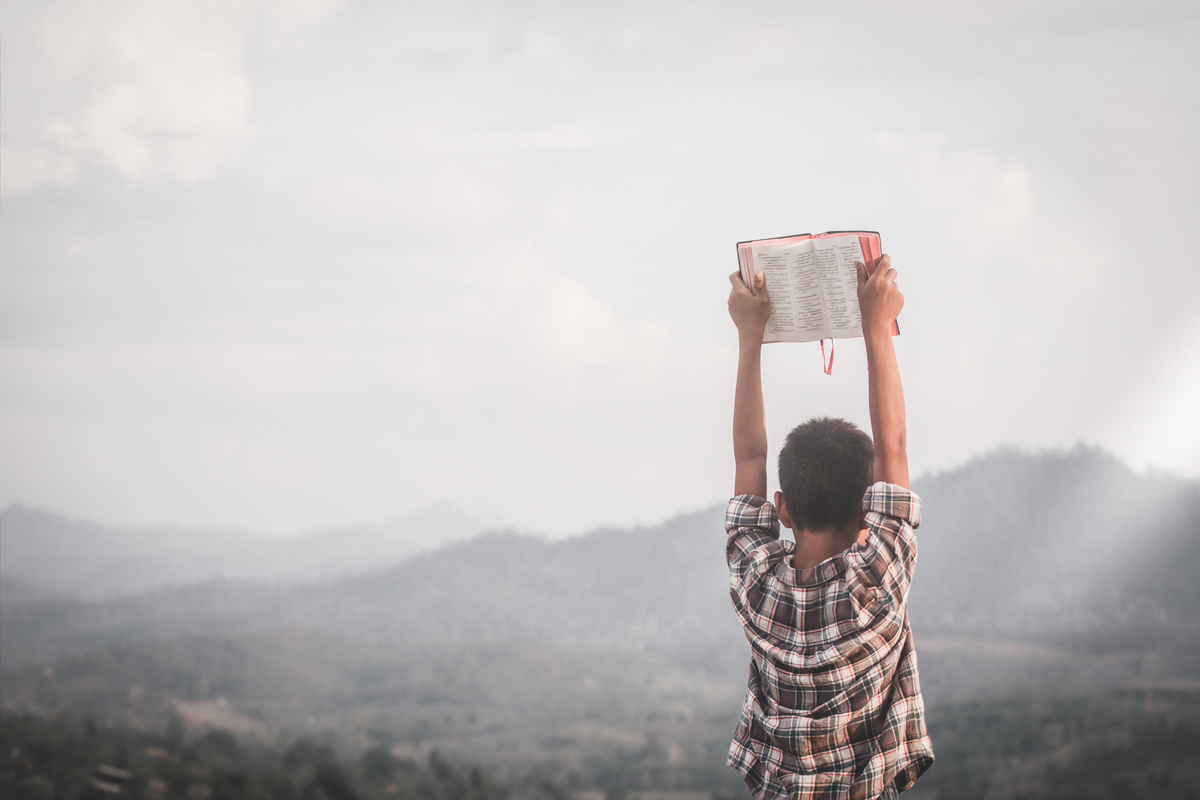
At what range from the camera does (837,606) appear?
94cm

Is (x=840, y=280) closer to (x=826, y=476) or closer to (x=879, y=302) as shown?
(x=879, y=302)

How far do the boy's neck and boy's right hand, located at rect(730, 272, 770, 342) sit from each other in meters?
0.26

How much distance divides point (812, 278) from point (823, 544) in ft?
1.05

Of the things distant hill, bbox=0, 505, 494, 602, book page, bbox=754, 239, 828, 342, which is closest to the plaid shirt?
book page, bbox=754, 239, 828, 342

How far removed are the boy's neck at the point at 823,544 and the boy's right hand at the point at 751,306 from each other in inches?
10.2

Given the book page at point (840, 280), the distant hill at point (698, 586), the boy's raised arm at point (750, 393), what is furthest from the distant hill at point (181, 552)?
the book page at point (840, 280)

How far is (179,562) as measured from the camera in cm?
304

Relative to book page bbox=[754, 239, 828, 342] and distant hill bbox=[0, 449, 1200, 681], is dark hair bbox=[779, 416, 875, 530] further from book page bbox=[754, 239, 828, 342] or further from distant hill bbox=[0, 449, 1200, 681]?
distant hill bbox=[0, 449, 1200, 681]

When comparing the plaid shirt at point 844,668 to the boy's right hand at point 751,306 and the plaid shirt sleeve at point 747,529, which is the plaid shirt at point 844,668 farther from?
the boy's right hand at point 751,306

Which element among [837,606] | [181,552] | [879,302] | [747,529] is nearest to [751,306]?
[879,302]

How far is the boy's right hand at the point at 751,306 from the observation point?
3.70 ft

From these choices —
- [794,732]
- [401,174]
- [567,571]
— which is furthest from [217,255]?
[794,732]

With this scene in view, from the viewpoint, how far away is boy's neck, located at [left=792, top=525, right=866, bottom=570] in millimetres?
1030

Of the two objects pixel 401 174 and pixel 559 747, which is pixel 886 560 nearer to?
pixel 559 747
